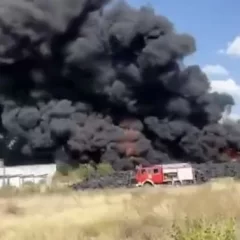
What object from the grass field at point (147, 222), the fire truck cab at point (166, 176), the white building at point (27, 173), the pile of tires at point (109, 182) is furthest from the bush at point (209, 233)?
the white building at point (27, 173)

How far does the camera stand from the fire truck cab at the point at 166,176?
40.6 meters

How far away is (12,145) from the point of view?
5731 cm

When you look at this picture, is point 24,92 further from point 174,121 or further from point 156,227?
point 156,227

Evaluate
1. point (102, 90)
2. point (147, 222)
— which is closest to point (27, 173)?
point (102, 90)

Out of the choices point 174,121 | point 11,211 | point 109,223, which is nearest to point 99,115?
point 174,121

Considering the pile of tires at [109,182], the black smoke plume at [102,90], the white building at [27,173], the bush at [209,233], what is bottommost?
the bush at [209,233]

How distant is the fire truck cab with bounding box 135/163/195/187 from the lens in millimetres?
40641

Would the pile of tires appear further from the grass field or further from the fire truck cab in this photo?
the grass field

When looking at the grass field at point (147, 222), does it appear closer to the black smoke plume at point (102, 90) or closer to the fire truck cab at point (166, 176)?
the fire truck cab at point (166, 176)

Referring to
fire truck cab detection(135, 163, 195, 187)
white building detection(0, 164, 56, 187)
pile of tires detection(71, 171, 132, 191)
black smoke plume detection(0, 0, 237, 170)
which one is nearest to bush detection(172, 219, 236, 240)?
fire truck cab detection(135, 163, 195, 187)

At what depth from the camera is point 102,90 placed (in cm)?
5647

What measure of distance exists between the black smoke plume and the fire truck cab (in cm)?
1214

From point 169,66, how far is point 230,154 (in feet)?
35.9

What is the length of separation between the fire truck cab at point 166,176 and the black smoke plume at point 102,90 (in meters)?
12.1
